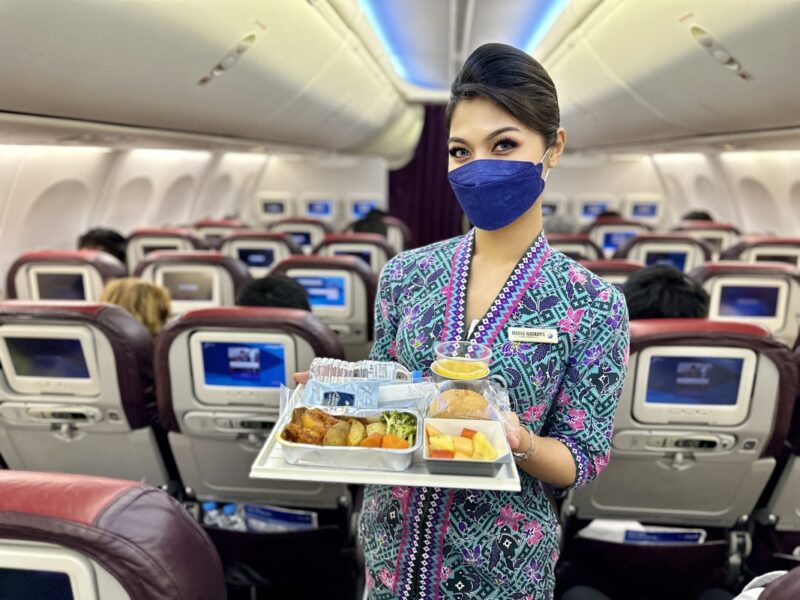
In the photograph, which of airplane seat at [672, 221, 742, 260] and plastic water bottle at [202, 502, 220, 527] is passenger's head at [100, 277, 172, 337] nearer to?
plastic water bottle at [202, 502, 220, 527]

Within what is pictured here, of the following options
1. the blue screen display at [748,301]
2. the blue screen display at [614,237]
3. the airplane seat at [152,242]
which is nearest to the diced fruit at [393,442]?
the blue screen display at [748,301]

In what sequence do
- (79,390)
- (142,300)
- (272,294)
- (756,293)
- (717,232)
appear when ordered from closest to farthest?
(79,390)
(272,294)
(142,300)
(756,293)
(717,232)

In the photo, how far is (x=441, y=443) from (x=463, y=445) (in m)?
0.04

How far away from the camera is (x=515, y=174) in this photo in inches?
46.4

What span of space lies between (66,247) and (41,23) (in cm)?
561

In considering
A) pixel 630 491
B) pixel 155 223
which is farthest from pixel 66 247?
pixel 630 491

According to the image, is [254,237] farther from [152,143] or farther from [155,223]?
[155,223]

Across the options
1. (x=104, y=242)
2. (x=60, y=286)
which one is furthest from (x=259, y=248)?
(x=60, y=286)

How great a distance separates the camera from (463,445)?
3.41 ft

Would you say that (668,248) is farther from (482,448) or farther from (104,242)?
(104,242)

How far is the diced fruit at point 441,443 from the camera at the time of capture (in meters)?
1.03

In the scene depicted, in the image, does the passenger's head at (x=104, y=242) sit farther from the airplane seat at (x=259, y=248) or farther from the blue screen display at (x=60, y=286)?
the blue screen display at (x=60, y=286)

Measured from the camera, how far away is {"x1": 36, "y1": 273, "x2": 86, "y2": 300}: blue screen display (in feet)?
14.8

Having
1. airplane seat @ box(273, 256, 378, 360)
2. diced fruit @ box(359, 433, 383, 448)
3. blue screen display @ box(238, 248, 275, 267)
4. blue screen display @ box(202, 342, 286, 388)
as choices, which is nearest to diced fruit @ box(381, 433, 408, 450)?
diced fruit @ box(359, 433, 383, 448)
